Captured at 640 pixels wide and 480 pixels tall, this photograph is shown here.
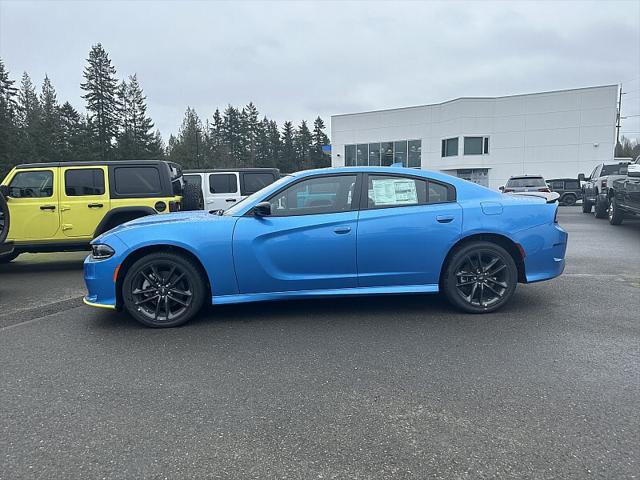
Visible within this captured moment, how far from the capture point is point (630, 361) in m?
3.61

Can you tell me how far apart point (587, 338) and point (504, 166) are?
3573 centimetres

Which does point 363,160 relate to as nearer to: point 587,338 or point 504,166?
point 504,166

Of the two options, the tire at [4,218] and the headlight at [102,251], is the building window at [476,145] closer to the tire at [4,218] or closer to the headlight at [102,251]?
the tire at [4,218]

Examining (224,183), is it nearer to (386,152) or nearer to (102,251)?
(102,251)

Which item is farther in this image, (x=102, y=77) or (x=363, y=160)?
(x=102, y=77)

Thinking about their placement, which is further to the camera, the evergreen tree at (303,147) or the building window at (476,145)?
the evergreen tree at (303,147)

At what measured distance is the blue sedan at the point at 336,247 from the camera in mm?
4543

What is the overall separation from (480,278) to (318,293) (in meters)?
1.74

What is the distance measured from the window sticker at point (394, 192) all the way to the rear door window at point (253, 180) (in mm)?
7114

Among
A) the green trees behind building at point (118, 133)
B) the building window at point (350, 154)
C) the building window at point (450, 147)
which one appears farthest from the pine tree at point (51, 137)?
the building window at point (450, 147)

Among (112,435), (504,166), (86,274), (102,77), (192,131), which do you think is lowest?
(112,435)

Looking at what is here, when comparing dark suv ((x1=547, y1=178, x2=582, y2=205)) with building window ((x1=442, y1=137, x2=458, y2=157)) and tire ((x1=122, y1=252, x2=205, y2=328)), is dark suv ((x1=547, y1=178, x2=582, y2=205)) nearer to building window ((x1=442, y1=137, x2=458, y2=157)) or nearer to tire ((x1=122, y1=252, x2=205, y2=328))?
building window ((x1=442, y1=137, x2=458, y2=157))

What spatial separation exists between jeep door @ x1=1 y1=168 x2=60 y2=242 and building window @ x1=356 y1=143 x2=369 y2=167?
37813 millimetres

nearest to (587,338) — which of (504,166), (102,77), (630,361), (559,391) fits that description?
(630,361)
